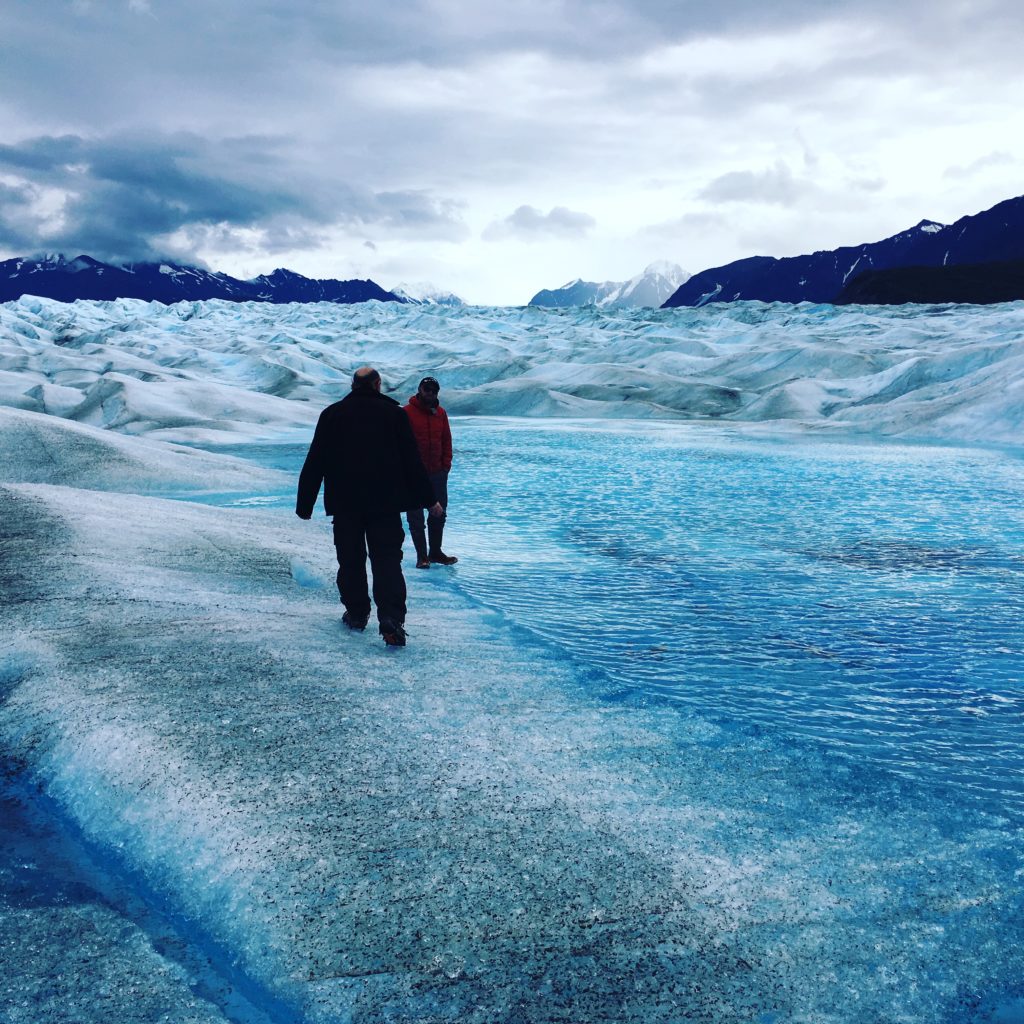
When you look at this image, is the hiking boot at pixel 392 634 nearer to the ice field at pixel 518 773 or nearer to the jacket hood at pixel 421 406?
the ice field at pixel 518 773

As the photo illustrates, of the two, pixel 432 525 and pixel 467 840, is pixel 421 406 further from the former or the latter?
pixel 467 840

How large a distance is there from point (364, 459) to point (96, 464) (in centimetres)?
984

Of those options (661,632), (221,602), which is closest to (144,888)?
(221,602)

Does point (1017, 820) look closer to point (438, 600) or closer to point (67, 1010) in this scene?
point (67, 1010)

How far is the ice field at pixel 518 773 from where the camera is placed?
2.32 m

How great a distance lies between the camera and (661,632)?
550cm

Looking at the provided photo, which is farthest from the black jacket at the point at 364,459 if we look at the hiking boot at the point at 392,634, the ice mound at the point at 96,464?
the ice mound at the point at 96,464

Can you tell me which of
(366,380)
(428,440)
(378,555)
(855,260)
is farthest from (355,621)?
(855,260)

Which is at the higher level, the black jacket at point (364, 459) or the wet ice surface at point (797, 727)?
the black jacket at point (364, 459)

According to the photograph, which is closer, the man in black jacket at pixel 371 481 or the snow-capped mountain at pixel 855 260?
the man in black jacket at pixel 371 481

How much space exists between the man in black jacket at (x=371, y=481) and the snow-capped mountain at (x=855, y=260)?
152284 millimetres

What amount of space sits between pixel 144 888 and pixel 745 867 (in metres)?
1.89

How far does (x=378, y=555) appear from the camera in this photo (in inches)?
187

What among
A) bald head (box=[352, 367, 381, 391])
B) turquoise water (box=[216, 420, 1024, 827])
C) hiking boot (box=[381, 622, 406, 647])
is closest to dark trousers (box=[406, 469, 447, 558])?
turquoise water (box=[216, 420, 1024, 827])
